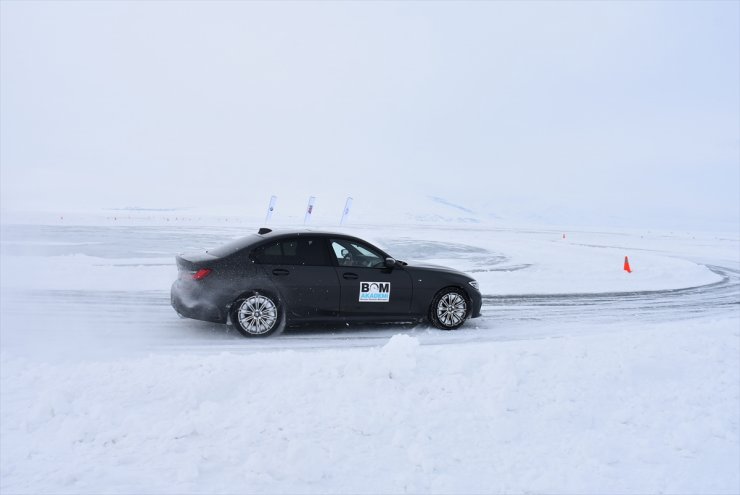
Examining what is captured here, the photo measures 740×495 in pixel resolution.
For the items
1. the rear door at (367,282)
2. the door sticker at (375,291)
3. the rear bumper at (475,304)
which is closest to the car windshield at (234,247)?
the rear door at (367,282)

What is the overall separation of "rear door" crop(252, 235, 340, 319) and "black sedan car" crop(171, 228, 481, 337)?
0.04ft

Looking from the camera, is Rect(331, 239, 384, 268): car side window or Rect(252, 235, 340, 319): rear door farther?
Rect(331, 239, 384, 268): car side window

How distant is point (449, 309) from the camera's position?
8172mm

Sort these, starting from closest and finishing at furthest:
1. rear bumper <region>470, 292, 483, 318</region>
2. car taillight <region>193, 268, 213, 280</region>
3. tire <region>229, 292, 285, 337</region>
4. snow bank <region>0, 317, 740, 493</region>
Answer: snow bank <region>0, 317, 740, 493</region> < car taillight <region>193, 268, 213, 280</region> < tire <region>229, 292, 285, 337</region> < rear bumper <region>470, 292, 483, 318</region>

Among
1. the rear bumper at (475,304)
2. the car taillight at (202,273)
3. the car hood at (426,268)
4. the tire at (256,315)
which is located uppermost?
the car hood at (426,268)

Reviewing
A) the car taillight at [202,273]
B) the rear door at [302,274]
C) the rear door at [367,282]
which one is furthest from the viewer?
the rear door at [367,282]

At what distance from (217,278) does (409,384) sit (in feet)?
10.8

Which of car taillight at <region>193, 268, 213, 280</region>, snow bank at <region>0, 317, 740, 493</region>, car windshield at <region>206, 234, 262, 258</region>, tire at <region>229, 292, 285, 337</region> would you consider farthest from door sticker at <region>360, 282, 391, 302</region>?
car taillight at <region>193, 268, 213, 280</region>

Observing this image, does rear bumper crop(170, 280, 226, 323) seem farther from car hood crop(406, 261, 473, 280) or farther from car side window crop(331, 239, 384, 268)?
car hood crop(406, 261, 473, 280)

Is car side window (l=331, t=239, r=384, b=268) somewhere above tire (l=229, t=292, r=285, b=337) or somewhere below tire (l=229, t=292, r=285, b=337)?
above

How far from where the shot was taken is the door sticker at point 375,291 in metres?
7.64

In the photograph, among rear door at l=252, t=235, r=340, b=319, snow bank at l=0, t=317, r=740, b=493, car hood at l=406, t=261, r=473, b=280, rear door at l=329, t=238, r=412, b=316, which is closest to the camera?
snow bank at l=0, t=317, r=740, b=493

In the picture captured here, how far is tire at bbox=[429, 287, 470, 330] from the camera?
26.5ft

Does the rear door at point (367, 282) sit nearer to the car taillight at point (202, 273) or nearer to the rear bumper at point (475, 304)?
the rear bumper at point (475, 304)
